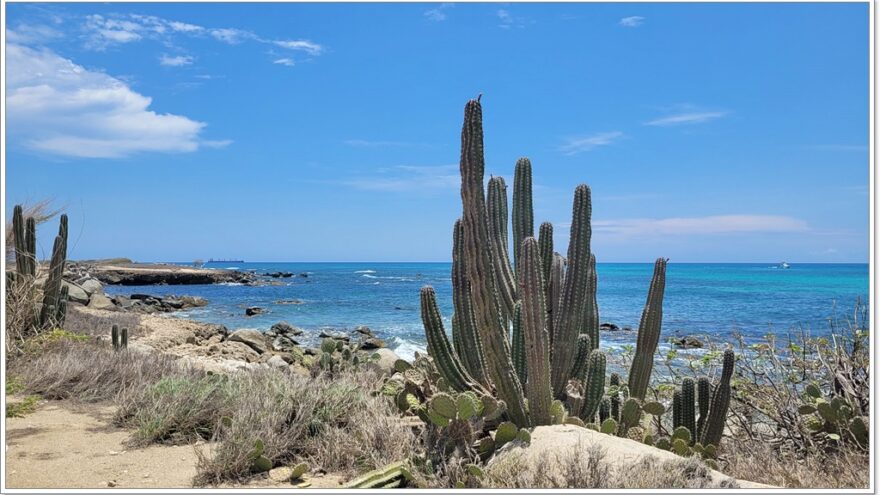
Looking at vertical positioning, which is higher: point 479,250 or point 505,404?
point 479,250

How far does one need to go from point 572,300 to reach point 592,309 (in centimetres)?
78

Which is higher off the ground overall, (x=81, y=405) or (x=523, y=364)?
(x=523, y=364)

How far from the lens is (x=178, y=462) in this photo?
4.98m

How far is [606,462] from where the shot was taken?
14.0ft

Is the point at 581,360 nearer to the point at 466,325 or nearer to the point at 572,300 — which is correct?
the point at 572,300

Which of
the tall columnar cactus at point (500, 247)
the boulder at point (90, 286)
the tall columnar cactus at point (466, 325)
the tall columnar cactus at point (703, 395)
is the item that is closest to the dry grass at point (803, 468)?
the tall columnar cactus at point (703, 395)

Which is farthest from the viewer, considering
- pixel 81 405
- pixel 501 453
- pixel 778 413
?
pixel 81 405

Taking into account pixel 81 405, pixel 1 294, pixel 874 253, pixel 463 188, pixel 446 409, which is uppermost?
pixel 463 188

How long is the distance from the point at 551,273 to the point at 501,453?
220 centimetres

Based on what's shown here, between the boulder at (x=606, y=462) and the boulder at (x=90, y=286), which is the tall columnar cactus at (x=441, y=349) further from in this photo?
the boulder at (x=90, y=286)

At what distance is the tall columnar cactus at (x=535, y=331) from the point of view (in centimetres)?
487

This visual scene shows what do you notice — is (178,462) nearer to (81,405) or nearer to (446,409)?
(446,409)

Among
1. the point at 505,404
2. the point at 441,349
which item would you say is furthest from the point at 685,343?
the point at 505,404

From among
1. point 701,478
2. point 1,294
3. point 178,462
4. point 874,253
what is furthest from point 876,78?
point 1,294
